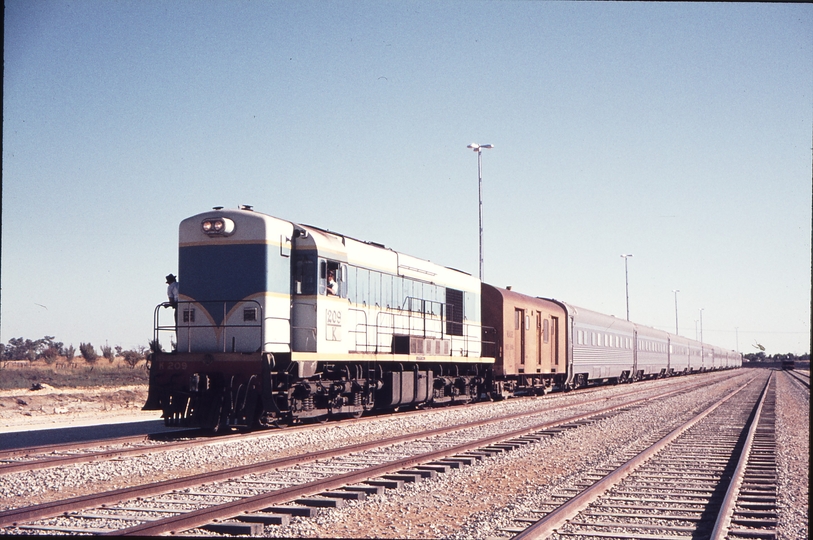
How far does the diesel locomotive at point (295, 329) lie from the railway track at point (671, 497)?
6029 millimetres

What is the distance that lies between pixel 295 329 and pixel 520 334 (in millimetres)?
12975

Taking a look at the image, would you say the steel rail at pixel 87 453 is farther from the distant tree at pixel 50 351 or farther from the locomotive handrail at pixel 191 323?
the distant tree at pixel 50 351

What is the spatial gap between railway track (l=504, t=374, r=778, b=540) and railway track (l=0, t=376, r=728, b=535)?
1.98m

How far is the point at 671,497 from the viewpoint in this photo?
331 inches

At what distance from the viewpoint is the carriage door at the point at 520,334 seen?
85.4ft

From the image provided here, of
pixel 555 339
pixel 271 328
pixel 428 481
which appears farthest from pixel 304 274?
pixel 555 339

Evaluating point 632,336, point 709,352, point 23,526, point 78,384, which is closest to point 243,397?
point 23,526

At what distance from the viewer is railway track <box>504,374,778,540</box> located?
22.4 ft

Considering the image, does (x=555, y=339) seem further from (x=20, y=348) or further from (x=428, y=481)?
(x=20, y=348)

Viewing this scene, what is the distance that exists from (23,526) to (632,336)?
131ft

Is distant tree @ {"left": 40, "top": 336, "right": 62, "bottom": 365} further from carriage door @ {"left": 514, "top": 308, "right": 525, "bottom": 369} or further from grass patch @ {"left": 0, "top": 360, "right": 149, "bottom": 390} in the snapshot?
carriage door @ {"left": 514, "top": 308, "right": 525, "bottom": 369}

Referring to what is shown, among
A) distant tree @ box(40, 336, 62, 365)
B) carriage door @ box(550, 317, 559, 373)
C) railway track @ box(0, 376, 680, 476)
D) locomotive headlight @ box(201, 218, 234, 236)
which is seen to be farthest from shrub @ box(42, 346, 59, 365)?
railway track @ box(0, 376, 680, 476)

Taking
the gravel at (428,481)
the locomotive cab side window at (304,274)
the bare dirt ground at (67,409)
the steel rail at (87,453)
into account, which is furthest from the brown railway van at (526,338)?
the steel rail at (87,453)

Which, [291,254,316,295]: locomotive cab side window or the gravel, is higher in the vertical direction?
[291,254,316,295]: locomotive cab side window
